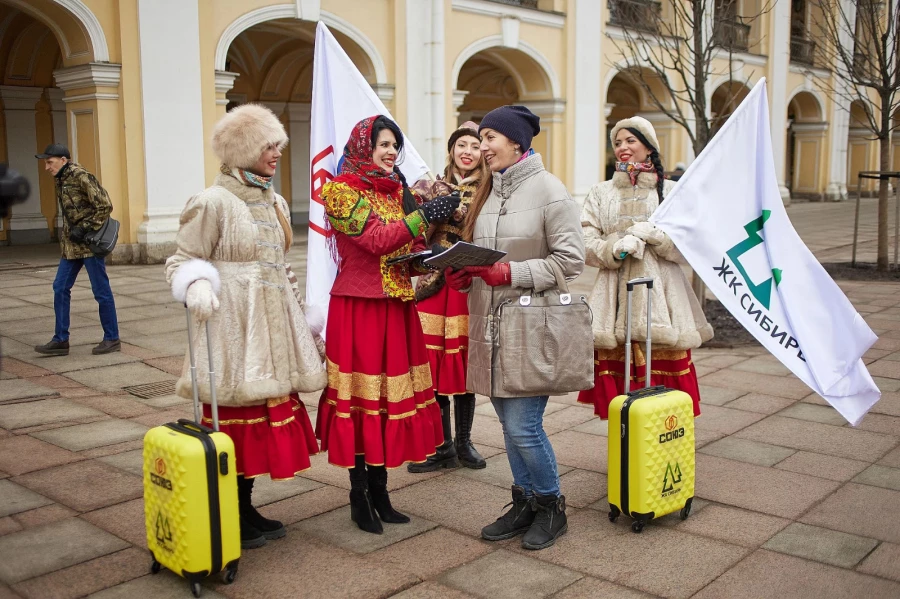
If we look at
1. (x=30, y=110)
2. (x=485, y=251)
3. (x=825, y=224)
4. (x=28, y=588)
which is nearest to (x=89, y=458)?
(x=28, y=588)

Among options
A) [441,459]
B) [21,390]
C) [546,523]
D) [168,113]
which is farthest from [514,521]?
[168,113]

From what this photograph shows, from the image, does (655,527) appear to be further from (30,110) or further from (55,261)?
(30,110)

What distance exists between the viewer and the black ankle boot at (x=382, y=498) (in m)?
3.94

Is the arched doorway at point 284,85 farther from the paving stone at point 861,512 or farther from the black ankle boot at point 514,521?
the paving stone at point 861,512

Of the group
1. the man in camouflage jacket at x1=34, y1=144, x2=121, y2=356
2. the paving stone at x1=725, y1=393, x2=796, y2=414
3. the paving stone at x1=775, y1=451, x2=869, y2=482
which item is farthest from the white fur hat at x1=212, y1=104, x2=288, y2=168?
the man in camouflage jacket at x1=34, y1=144, x2=121, y2=356

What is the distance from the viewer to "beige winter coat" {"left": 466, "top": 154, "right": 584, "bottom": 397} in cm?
359

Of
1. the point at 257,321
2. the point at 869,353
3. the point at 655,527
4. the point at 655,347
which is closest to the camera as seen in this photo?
the point at 257,321

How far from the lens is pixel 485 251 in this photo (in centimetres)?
336

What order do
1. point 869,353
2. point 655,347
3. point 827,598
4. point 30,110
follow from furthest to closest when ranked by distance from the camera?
point 30,110, point 869,353, point 655,347, point 827,598

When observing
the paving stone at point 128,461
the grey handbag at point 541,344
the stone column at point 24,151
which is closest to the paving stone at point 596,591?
the grey handbag at point 541,344

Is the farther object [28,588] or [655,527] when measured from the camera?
[655,527]

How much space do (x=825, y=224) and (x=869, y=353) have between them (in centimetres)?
1449

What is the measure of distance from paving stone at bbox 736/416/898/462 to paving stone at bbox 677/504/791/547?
1.16 m

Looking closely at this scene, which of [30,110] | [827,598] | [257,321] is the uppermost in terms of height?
[30,110]
